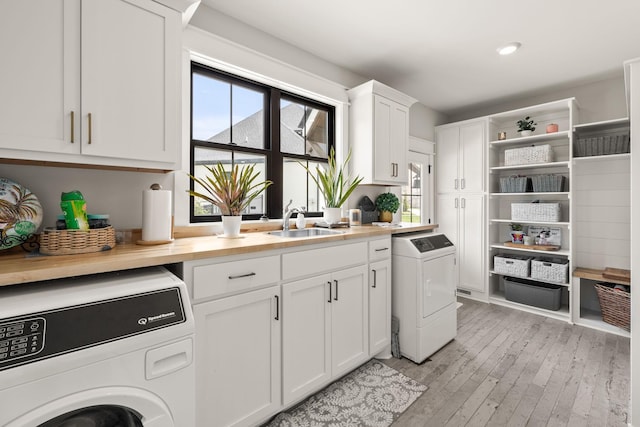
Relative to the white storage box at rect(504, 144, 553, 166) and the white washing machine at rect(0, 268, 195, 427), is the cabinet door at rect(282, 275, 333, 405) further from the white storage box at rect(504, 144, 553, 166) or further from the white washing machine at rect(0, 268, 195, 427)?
the white storage box at rect(504, 144, 553, 166)

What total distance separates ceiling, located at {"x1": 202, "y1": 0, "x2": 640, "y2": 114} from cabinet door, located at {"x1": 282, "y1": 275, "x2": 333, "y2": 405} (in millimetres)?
1891

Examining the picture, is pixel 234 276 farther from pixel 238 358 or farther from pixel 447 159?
pixel 447 159

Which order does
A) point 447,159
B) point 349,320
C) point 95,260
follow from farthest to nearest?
point 447,159 < point 349,320 < point 95,260

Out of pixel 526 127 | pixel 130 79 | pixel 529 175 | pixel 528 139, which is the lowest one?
pixel 529 175

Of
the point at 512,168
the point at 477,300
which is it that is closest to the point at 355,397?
the point at 477,300

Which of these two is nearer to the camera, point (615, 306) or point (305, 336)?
point (305, 336)

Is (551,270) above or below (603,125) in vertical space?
below

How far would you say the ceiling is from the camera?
6.86ft

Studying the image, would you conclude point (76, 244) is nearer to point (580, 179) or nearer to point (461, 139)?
point (461, 139)

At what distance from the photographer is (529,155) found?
353 centimetres

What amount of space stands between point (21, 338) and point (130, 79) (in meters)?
1.15

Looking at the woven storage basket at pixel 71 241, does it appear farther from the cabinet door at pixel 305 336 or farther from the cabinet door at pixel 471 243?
the cabinet door at pixel 471 243

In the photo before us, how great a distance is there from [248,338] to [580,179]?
3942 mm

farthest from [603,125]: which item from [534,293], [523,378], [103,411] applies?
[103,411]
